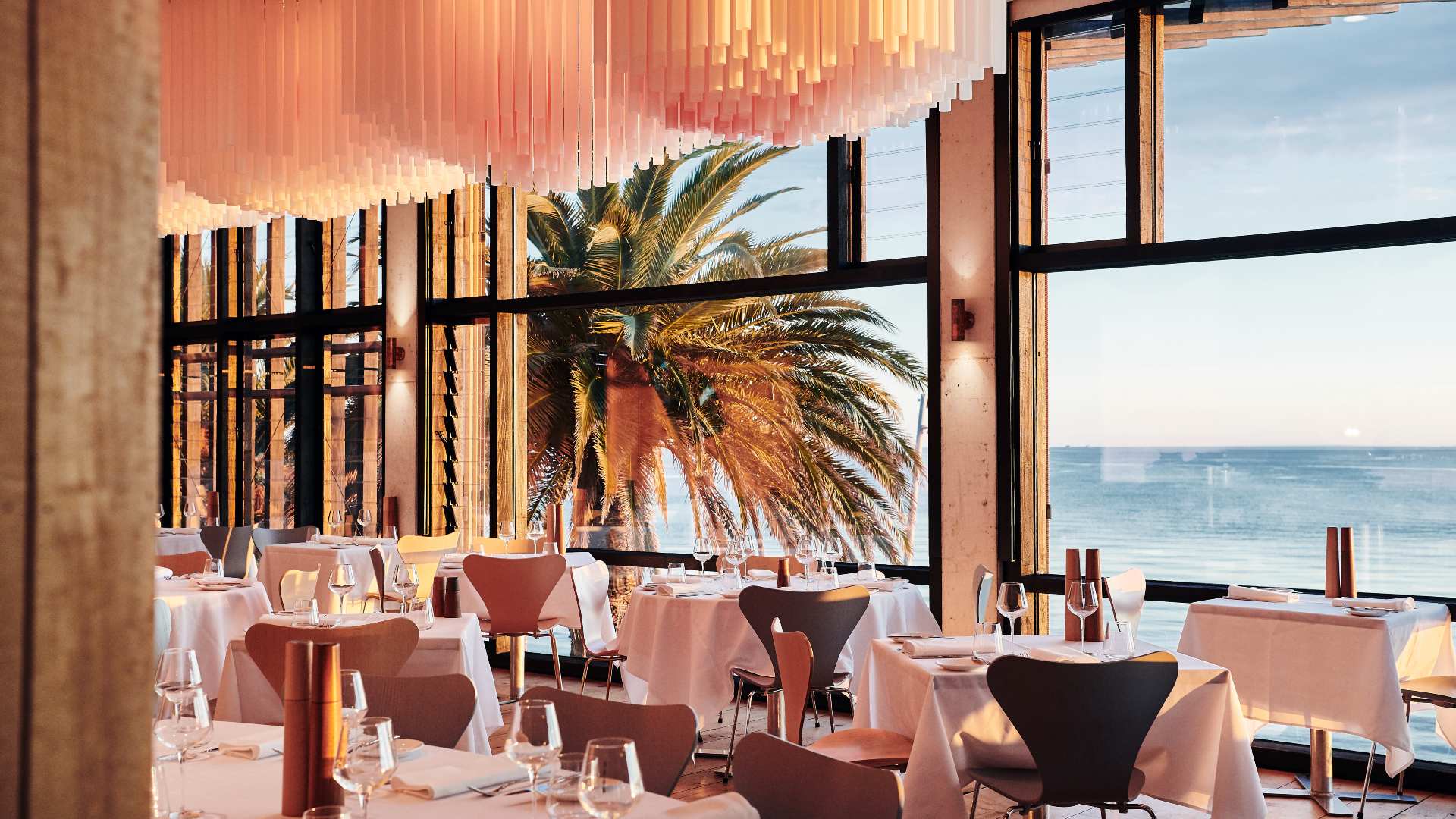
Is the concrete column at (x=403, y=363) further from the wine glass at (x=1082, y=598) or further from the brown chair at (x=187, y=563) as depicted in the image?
the wine glass at (x=1082, y=598)

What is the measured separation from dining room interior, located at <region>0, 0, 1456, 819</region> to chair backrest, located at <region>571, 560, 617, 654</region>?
46 millimetres

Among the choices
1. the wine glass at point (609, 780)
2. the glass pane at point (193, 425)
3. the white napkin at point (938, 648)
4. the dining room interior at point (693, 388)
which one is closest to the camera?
the dining room interior at point (693, 388)

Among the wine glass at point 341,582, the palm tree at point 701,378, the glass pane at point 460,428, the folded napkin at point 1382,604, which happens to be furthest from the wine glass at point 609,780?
the palm tree at point 701,378

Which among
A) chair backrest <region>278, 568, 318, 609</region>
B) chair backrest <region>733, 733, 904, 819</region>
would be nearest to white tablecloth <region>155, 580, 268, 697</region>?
chair backrest <region>278, 568, 318, 609</region>

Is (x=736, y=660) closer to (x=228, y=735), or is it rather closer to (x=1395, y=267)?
(x=228, y=735)

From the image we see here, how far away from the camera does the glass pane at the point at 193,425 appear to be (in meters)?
12.7

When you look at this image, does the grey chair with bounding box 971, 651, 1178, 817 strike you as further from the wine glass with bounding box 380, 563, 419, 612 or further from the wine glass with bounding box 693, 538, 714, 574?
the wine glass with bounding box 693, 538, 714, 574

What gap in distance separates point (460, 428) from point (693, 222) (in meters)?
3.12

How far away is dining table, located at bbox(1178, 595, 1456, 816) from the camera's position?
213 inches

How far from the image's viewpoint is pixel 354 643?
4391 millimetres

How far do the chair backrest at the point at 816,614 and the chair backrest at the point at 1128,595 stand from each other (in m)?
1.15

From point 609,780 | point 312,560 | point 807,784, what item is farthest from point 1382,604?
point 312,560

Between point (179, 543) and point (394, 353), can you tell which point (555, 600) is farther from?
point (179, 543)

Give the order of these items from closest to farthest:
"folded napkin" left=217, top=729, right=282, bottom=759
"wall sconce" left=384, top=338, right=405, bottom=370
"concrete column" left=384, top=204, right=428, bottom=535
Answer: "folded napkin" left=217, top=729, right=282, bottom=759 < "concrete column" left=384, top=204, right=428, bottom=535 < "wall sconce" left=384, top=338, right=405, bottom=370
